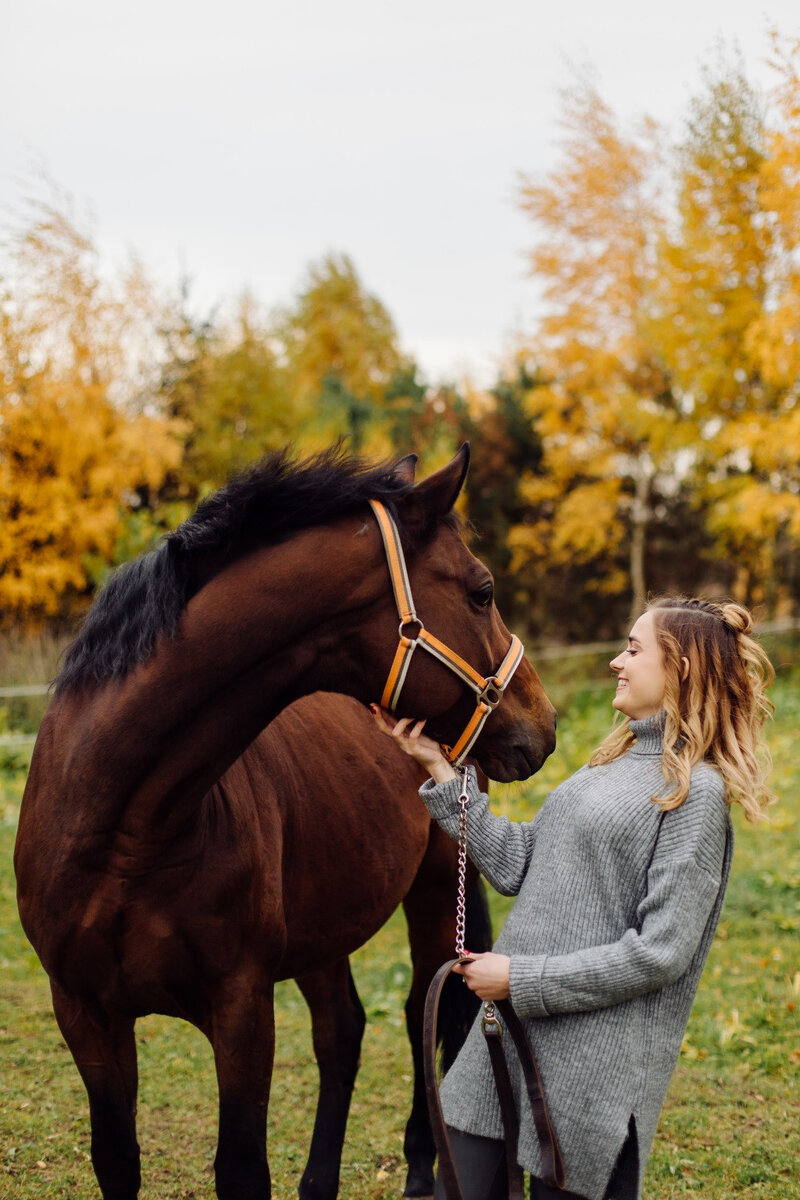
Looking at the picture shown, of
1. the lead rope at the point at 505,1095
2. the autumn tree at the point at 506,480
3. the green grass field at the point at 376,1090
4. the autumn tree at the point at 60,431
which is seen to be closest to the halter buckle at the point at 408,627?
the lead rope at the point at 505,1095

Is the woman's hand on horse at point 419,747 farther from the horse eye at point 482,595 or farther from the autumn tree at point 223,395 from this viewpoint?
the autumn tree at point 223,395

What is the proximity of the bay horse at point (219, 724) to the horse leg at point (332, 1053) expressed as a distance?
1.01 meters

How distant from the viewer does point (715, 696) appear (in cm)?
216

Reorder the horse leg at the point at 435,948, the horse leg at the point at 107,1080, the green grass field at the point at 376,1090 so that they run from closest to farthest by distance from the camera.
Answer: the horse leg at the point at 107,1080 → the green grass field at the point at 376,1090 → the horse leg at the point at 435,948

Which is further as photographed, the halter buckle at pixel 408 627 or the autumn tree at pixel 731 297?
the autumn tree at pixel 731 297

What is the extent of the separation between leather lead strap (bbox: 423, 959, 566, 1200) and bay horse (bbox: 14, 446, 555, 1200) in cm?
56

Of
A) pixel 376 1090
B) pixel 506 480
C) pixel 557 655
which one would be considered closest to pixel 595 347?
pixel 506 480

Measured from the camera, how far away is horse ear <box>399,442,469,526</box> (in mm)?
2227

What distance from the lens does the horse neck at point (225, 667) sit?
2172 millimetres

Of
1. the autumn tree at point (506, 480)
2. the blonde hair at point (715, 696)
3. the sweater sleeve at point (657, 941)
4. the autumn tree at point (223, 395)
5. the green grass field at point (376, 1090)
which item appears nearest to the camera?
the sweater sleeve at point (657, 941)

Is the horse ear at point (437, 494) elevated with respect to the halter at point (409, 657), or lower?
elevated

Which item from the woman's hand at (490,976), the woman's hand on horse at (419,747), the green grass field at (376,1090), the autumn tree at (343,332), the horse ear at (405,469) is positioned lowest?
the green grass field at (376,1090)

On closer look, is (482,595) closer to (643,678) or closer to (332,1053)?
(643,678)

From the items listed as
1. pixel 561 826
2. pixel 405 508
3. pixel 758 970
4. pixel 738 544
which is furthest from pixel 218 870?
pixel 738 544
